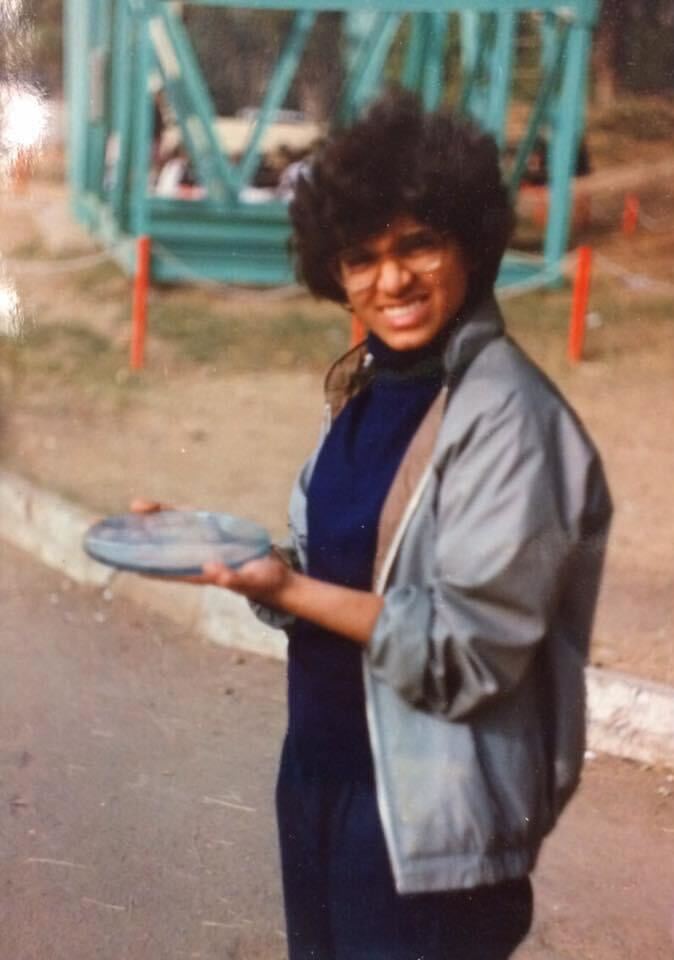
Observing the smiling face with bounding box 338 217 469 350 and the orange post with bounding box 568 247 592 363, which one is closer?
the smiling face with bounding box 338 217 469 350

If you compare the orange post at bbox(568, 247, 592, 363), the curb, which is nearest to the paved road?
the curb

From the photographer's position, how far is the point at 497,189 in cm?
165

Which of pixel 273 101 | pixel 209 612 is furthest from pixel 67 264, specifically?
pixel 209 612

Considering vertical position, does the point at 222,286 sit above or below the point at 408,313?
below

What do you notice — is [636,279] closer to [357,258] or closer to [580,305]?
[580,305]

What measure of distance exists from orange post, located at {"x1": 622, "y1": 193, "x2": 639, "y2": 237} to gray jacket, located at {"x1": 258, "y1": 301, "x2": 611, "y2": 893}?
9954 mm

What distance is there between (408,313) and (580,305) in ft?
19.8

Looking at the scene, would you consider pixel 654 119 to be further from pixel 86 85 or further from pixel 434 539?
pixel 434 539

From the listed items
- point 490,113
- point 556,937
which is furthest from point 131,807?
point 490,113

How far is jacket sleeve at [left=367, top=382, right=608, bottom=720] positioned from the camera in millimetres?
1482

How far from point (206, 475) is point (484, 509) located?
416 cm

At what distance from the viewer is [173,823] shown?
3.10 metres

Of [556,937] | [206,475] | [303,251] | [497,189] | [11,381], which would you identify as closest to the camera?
[497,189]

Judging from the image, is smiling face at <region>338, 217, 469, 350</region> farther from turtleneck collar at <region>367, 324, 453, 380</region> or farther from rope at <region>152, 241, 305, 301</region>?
rope at <region>152, 241, 305, 301</region>
